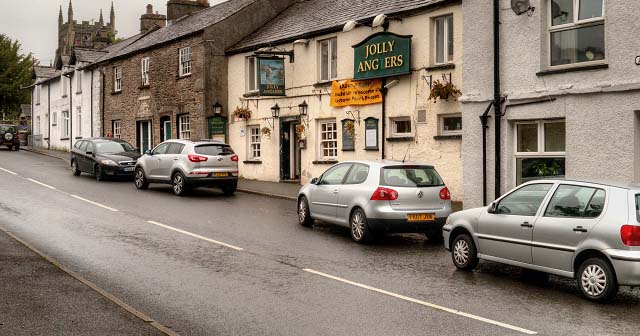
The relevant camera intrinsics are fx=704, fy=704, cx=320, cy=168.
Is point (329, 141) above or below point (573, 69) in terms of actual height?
below

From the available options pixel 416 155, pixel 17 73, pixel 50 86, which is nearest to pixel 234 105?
pixel 416 155

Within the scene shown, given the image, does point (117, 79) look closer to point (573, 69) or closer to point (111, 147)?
point (111, 147)

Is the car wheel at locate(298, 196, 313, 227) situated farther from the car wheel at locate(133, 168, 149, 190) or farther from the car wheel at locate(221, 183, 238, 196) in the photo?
the car wheel at locate(133, 168, 149, 190)

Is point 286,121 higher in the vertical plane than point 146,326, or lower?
higher

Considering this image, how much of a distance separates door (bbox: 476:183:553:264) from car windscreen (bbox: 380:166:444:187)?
9.45ft

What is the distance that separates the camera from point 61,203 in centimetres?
1797

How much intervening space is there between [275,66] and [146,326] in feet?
64.4

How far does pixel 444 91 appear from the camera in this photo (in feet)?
60.3

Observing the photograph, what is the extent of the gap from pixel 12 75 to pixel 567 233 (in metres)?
68.6

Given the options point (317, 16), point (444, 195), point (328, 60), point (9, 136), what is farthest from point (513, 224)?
point (9, 136)

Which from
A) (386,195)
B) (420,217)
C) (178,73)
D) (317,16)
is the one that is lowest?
(420,217)

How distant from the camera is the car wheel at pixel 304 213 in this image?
14.9 meters

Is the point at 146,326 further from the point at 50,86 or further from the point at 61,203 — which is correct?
the point at 50,86

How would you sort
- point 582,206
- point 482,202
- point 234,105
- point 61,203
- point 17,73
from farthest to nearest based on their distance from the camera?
1. point 17,73
2. point 234,105
3. point 61,203
4. point 482,202
5. point 582,206
